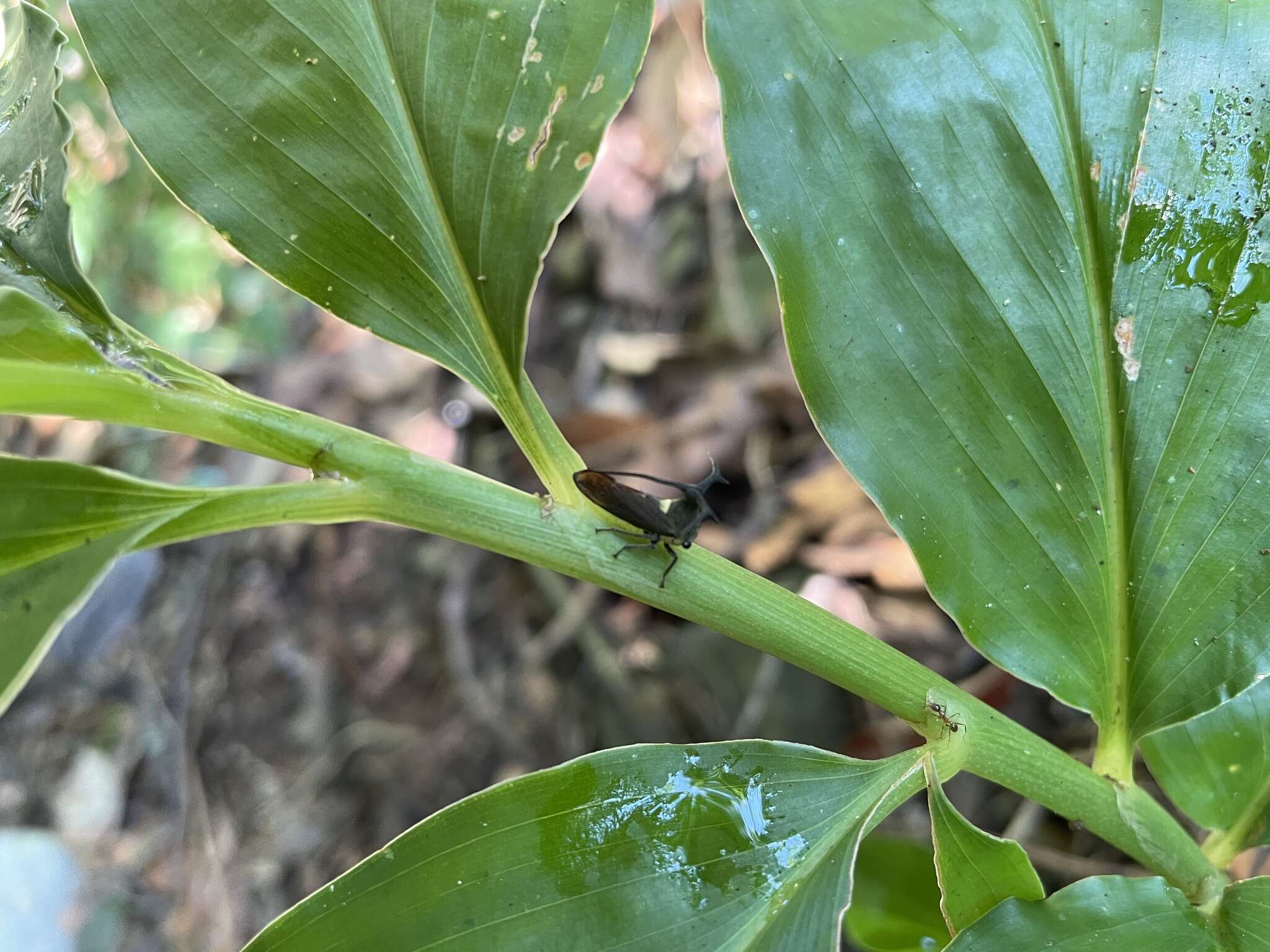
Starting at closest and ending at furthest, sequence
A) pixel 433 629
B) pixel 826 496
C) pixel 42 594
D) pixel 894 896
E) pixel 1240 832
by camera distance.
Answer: pixel 42 594, pixel 1240 832, pixel 894 896, pixel 826 496, pixel 433 629

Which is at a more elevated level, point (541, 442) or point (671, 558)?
point (541, 442)

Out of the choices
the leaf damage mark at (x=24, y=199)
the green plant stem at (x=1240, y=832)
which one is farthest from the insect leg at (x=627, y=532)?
the green plant stem at (x=1240, y=832)

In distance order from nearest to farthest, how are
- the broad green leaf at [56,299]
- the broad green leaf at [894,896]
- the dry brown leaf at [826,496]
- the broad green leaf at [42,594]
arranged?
the broad green leaf at [42,594], the broad green leaf at [56,299], the broad green leaf at [894,896], the dry brown leaf at [826,496]

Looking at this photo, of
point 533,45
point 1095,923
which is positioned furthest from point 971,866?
point 533,45

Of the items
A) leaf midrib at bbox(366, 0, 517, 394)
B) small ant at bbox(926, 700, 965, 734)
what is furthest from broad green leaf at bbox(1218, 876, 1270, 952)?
leaf midrib at bbox(366, 0, 517, 394)

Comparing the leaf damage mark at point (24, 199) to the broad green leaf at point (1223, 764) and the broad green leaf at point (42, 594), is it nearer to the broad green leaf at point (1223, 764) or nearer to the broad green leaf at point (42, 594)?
the broad green leaf at point (42, 594)

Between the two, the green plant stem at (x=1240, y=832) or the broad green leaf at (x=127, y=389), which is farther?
the green plant stem at (x=1240, y=832)

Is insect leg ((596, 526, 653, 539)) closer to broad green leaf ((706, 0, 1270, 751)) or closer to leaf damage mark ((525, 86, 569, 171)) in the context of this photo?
broad green leaf ((706, 0, 1270, 751))

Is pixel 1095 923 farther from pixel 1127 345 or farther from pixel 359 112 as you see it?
pixel 359 112
